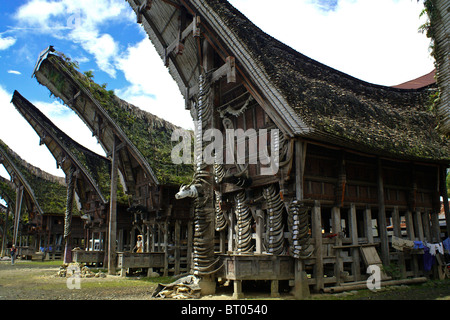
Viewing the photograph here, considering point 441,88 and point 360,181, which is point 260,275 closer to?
point 360,181

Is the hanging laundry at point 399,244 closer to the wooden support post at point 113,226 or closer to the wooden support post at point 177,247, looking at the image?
the wooden support post at point 177,247

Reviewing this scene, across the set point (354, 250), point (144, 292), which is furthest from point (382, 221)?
point (144, 292)

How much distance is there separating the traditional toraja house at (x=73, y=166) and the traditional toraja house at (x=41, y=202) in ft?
30.3

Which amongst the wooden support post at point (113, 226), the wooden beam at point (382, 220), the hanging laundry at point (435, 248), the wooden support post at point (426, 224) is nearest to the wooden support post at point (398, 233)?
the wooden beam at point (382, 220)

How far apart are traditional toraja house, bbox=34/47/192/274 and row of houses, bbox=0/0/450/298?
101 millimetres

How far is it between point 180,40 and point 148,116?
8944 mm

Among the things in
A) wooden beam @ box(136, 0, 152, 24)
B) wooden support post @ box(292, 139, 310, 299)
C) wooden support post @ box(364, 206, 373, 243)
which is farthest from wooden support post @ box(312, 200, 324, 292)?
wooden beam @ box(136, 0, 152, 24)

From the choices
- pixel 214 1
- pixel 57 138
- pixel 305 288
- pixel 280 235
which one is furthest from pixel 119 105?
pixel 305 288

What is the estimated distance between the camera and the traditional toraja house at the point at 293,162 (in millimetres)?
10906

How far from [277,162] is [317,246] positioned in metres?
2.69

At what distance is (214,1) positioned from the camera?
13.0 m

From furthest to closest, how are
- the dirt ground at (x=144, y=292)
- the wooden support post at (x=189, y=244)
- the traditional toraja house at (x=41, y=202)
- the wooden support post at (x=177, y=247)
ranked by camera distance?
the traditional toraja house at (x=41, y=202)
the wooden support post at (x=189, y=244)
the wooden support post at (x=177, y=247)
the dirt ground at (x=144, y=292)

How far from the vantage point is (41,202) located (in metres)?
34.8

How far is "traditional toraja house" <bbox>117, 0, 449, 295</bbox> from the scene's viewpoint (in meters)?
10.9
